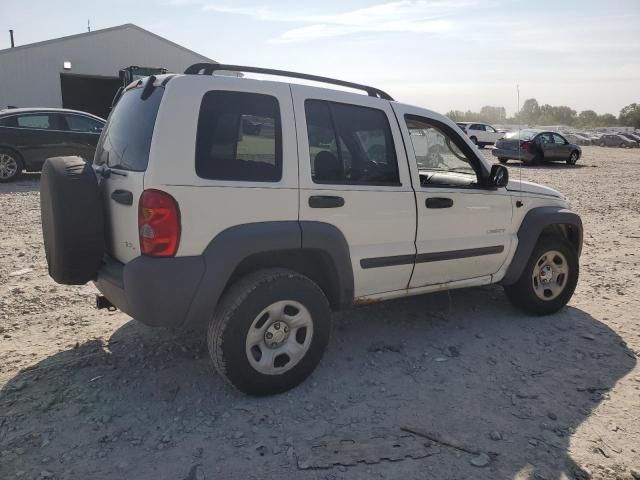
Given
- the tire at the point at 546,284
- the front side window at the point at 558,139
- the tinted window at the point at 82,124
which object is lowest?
the tire at the point at 546,284

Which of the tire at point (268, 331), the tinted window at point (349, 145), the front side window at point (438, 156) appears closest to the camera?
the tire at point (268, 331)

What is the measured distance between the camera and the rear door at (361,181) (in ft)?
10.4

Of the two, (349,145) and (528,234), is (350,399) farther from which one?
(528,234)

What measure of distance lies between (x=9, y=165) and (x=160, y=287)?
10264 mm

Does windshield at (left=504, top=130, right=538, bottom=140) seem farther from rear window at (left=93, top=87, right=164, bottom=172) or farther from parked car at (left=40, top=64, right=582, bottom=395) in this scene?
rear window at (left=93, top=87, right=164, bottom=172)

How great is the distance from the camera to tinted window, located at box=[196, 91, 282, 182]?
9.27ft

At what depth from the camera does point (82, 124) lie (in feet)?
37.0

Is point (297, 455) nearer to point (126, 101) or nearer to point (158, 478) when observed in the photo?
point (158, 478)

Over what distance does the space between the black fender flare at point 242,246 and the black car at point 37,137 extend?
9.52 metres

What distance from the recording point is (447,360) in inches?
146

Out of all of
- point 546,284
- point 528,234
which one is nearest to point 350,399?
point 528,234

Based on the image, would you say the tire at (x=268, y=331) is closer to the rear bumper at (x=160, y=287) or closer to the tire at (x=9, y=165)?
the rear bumper at (x=160, y=287)

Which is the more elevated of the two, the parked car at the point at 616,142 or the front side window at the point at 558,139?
the parked car at the point at 616,142

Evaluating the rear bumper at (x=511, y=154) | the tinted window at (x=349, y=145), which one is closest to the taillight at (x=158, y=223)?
the tinted window at (x=349, y=145)
